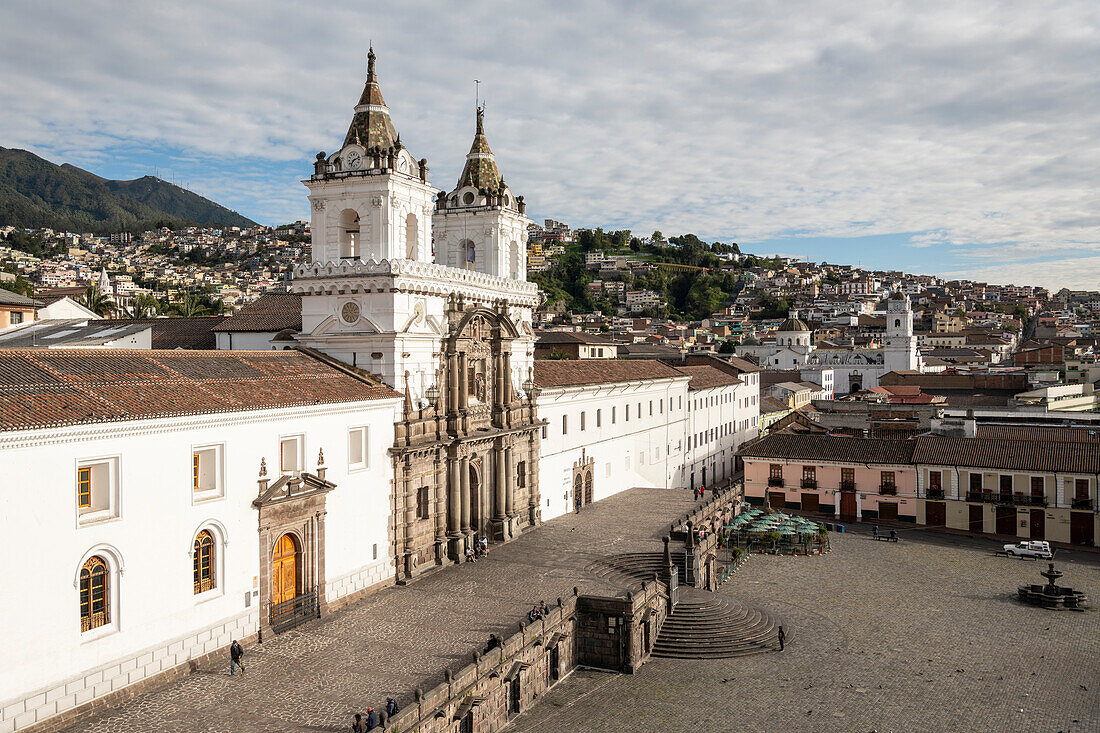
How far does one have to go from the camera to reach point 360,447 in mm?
25812

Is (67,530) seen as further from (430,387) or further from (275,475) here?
(430,387)

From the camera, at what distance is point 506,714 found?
21.1m

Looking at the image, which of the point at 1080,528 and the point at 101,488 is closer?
the point at 101,488

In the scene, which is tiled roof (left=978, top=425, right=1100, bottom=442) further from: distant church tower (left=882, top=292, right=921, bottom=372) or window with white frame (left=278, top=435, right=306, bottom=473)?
distant church tower (left=882, top=292, right=921, bottom=372)

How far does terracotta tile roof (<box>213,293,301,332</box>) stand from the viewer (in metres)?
39.3

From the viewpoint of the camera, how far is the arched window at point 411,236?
100 ft

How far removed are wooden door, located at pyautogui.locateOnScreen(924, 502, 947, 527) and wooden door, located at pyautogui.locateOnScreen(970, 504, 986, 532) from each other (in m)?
1.36

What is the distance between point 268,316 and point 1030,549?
4002 cm

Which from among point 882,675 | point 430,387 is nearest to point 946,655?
point 882,675

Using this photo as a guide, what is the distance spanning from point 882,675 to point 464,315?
752 inches

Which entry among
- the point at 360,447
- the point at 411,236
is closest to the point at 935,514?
the point at 411,236

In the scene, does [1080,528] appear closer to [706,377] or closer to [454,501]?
[706,377]

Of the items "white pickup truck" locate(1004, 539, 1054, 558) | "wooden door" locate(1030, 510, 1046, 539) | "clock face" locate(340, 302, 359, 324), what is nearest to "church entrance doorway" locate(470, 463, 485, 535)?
"clock face" locate(340, 302, 359, 324)

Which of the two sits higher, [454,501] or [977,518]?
[454,501]
